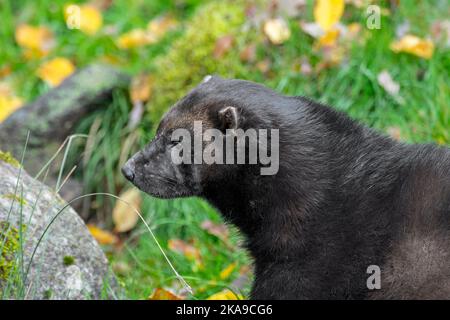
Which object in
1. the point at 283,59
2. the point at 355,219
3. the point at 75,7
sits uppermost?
the point at 75,7

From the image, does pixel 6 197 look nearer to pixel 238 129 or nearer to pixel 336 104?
pixel 238 129

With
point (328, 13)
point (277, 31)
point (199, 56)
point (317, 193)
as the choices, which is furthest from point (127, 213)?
point (317, 193)

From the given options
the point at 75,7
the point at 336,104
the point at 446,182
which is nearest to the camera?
the point at 446,182

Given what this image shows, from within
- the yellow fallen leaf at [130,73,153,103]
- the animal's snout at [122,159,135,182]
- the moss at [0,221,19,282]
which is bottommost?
the moss at [0,221,19,282]

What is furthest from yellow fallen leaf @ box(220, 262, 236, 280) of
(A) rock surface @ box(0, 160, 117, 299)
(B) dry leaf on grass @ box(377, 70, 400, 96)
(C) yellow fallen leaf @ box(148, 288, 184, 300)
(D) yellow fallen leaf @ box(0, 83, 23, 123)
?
(D) yellow fallen leaf @ box(0, 83, 23, 123)

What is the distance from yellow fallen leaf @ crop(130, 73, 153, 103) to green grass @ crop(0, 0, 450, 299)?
0.46ft

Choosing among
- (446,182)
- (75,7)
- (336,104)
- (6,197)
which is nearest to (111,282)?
(6,197)

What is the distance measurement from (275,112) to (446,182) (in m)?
0.88

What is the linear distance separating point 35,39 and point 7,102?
102 cm

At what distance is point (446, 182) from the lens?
13.0ft

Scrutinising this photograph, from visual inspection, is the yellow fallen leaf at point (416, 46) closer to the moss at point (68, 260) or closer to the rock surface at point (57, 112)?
the rock surface at point (57, 112)

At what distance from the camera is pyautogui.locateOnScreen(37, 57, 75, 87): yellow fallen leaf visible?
8.45 metres

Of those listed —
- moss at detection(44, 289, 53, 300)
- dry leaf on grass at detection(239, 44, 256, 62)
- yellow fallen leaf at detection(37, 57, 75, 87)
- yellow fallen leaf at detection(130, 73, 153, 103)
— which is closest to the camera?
moss at detection(44, 289, 53, 300)

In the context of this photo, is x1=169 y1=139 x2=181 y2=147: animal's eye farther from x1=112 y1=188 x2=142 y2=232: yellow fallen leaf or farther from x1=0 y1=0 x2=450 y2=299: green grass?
x1=112 y1=188 x2=142 y2=232: yellow fallen leaf
